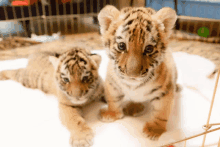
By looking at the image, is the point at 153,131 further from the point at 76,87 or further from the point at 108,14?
the point at 108,14

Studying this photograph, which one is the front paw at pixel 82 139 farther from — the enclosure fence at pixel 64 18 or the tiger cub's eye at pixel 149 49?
the enclosure fence at pixel 64 18

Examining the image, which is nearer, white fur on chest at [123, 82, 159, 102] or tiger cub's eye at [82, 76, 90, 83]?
white fur on chest at [123, 82, 159, 102]

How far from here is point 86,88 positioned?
42.6 inches

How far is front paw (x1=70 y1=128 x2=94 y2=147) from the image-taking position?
3.11ft

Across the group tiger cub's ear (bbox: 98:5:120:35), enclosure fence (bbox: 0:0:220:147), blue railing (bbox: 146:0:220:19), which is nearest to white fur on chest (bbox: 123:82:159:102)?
tiger cub's ear (bbox: 98:5:120:35)

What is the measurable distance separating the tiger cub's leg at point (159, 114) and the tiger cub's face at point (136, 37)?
20 cm

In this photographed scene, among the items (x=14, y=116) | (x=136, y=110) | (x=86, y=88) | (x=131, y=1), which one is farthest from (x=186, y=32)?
(x=14, y=116)

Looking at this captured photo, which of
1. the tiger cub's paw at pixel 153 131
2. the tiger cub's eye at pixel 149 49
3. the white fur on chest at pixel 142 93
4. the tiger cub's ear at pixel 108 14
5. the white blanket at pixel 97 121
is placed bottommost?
the white blanket at pixel 97 121

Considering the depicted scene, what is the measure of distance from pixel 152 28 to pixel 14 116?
0.95 metres

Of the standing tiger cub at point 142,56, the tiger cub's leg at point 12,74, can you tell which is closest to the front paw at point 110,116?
the standing tiger cub at point 142,56

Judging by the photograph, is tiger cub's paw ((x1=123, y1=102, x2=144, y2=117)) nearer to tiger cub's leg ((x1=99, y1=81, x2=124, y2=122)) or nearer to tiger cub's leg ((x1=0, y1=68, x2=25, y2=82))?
tiger cub's leg ((x1=99, y1=81, x2=124, y2=122))

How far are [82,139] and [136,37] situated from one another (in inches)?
21.8

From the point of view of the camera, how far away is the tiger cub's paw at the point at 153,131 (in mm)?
968

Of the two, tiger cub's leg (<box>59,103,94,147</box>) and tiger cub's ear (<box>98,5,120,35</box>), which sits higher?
tiger cub's ear (<box>98,5,120,35</box>)
